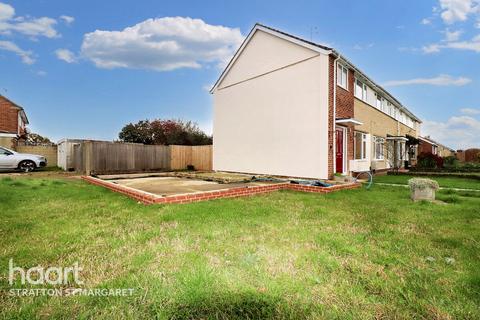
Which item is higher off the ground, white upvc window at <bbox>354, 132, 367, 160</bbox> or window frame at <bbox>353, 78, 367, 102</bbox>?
window frame at <bbox>353, 78, 367, 102</bbox>

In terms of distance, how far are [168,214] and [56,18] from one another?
13712mm

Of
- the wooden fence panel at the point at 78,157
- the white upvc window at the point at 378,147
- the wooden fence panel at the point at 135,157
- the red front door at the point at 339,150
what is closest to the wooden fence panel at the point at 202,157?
the wooden fence panel at the point at 135,157

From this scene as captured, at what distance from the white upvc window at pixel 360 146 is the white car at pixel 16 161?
20779mm

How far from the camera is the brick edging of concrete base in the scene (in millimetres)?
6617

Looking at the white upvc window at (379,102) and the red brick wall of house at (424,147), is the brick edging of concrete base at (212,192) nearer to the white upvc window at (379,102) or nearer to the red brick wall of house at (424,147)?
the white upvc window at (379,102)

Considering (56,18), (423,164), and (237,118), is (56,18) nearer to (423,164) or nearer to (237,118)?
(237,118)

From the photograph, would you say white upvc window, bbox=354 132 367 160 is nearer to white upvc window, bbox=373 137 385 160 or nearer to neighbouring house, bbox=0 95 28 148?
white upvc window, bbox=373 137 385 160

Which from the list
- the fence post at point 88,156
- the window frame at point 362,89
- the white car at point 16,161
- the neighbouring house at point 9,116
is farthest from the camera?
the neighbouring house at point 9,116

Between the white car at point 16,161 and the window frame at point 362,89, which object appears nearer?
the window frame at point 362,89

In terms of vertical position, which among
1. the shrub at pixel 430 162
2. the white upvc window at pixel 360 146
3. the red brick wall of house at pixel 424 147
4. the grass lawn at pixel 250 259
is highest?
the red brick wall of house at pixel 424 147

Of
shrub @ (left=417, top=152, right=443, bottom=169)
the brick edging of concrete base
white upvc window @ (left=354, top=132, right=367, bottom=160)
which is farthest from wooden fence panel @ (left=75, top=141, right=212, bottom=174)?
shrub @ (left=417, top=152, right=443, bottom=169)

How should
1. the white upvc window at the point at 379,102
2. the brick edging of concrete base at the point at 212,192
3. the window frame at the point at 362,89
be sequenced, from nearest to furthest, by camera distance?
the brick edging of concrete base at the point at 212,192, the window frame at the point at 362,89, the white upvc window at the point at 379,102

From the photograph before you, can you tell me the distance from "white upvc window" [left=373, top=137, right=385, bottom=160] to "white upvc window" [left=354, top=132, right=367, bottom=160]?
2.11 metres

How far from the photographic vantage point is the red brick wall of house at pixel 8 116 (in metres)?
27.1
